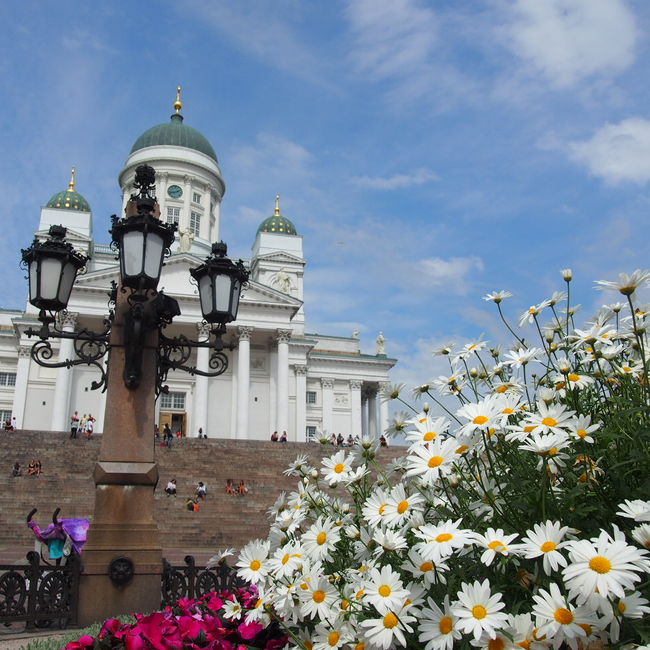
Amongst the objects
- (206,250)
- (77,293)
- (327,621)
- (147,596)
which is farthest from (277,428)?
(327,621)

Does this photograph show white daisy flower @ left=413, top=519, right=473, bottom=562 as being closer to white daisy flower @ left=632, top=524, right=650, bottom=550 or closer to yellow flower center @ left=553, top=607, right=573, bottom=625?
yellow flower center @ left=553, top=607, right=573, bottom=625

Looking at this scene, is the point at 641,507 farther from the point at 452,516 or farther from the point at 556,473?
the point at 452,516

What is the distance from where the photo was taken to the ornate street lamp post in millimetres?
6273

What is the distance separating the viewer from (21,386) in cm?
5122

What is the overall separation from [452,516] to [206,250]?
213 ft

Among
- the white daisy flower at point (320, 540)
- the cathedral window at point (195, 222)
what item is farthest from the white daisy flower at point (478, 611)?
the cathedral window at point (195, 222)

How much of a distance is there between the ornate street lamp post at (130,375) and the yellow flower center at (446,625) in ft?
15.6

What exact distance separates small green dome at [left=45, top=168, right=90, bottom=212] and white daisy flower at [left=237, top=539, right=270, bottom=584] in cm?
6683

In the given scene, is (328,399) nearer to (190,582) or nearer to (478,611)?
(190,582)

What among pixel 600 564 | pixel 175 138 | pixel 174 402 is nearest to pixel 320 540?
pixel 600 564

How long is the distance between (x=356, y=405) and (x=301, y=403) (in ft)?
23.1

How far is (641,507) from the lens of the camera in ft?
7.02

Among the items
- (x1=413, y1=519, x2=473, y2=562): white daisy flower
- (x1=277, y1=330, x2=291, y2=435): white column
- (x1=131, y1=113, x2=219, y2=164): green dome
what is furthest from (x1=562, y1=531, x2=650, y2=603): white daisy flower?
(x1=131, y1=113, x2=219, y2=164): green dome

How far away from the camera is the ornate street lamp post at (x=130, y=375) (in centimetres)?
627
